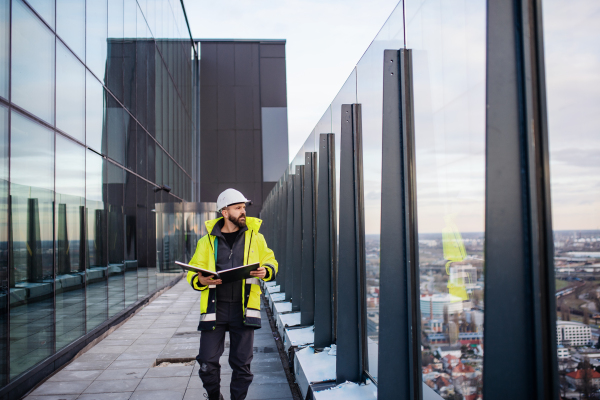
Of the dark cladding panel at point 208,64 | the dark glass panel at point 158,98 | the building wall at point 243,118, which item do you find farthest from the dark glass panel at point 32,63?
the dark cladding panel at point 208,64

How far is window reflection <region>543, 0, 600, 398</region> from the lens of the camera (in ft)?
4.79

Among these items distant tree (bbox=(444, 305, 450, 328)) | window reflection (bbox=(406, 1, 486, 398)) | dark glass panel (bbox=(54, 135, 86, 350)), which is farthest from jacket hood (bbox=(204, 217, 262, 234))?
dark glass panel (bbox=(54, 135, 86, 350))

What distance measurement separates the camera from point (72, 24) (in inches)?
301

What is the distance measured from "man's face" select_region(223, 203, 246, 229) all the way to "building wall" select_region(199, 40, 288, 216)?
27.8 meters

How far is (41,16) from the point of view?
639cm

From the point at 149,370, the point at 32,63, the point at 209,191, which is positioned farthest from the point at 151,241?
the point at 209,191

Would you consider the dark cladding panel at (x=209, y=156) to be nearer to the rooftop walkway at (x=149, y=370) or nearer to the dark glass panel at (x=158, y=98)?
the dark glass panel at (x=158, y=98)

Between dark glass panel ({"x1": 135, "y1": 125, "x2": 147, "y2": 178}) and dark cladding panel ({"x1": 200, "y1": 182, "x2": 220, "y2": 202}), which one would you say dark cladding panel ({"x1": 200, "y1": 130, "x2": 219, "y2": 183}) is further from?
dark glass panel ({"x1": 135, "y1": 125, "x2": 147, "y2": 178})

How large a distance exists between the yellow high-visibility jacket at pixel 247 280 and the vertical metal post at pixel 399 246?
137cm

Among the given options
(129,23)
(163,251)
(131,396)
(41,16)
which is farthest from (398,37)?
(163,251)

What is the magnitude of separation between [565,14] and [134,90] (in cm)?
1252

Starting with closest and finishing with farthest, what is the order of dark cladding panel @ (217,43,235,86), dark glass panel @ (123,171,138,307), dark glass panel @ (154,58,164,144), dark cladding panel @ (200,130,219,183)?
dark glass panel @ (123,171,138,307), dark glass panel @ (154,58,164,144), dark cladding panel @ (200,130,219,183), dark cladding panel @ (217,43,235,86)

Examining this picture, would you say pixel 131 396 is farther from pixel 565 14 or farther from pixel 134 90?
pixel 134 90

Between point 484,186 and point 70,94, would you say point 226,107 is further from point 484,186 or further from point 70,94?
point 484,186
